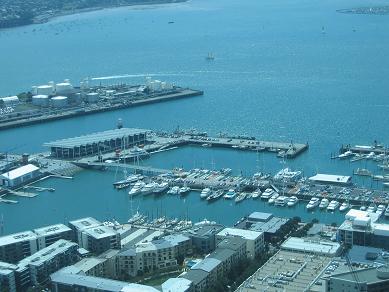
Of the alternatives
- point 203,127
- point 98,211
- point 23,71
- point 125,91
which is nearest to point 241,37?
point 23,71

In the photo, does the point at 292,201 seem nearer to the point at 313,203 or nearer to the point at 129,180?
the point at 313,203

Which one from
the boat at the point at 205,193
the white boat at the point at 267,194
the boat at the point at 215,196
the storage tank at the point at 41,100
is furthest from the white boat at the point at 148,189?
the storage tank at the point at 41,100

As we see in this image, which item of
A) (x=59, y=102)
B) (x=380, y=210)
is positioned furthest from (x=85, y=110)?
(x=380, y=210)

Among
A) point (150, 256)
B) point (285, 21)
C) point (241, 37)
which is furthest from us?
point (285, 21)

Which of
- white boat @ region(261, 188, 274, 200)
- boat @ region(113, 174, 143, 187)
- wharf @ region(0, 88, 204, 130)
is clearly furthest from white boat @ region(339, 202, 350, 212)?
wharf @ region(0, 88, 204, 130)

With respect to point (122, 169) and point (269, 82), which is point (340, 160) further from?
point (269, 82)

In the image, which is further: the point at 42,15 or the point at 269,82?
the point at 42,15

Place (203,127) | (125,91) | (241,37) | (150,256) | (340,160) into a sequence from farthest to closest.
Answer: (241,37)
(125,91)
(203,127)
(340,160)
(150,256)

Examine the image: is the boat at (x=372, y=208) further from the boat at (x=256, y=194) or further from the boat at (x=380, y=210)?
the boat at (x=256, y=194)
